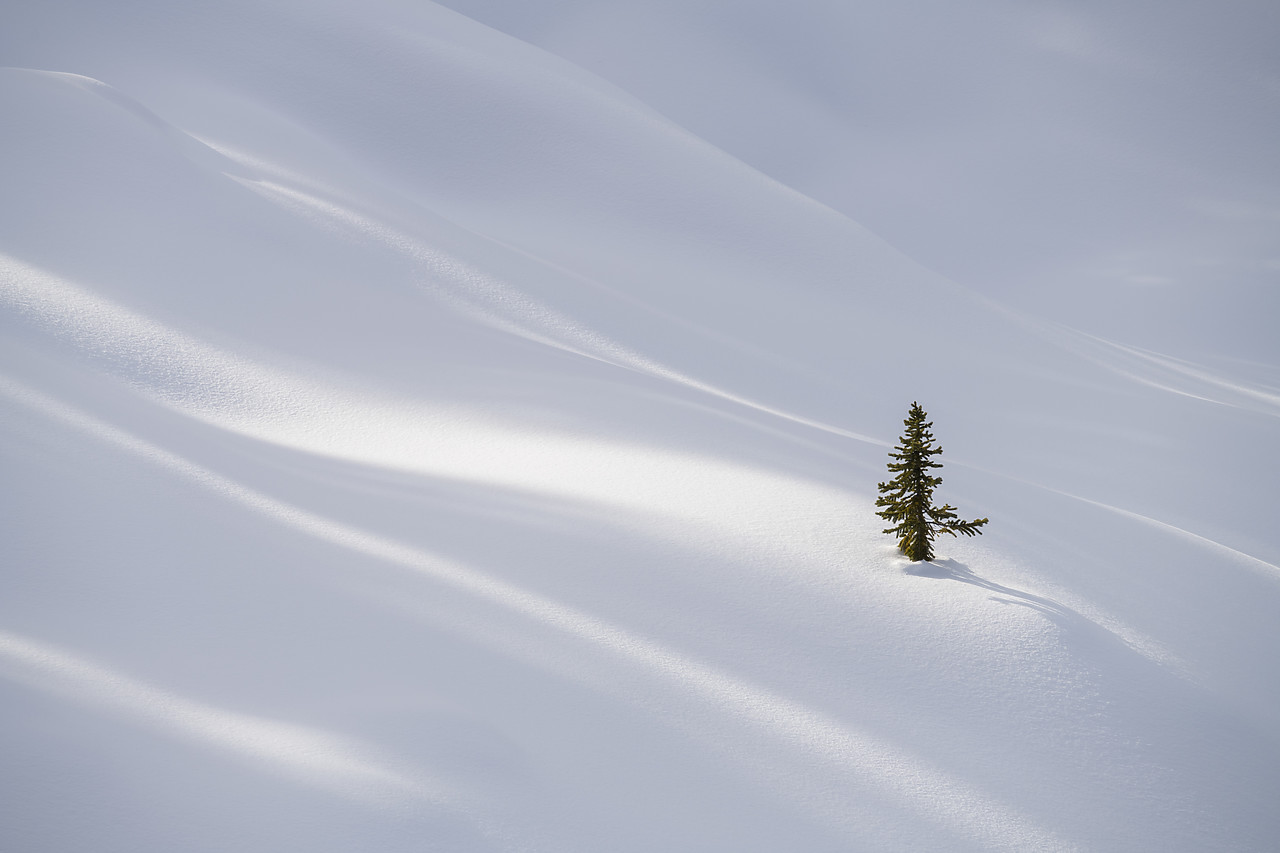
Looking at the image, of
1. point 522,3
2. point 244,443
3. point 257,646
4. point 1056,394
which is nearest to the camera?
point 257,646

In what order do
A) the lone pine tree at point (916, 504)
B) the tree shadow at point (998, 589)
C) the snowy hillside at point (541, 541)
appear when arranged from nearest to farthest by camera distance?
1. the snowy hillside at point (541, 541)
2. the tree shadow at point (998, 589)
3. the lone pine tree at point (916, 504)

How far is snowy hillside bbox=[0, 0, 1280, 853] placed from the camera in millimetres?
3754

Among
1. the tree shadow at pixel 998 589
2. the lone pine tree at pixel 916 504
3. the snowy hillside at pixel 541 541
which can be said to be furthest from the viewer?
the lone pine tree at pixel 916 504

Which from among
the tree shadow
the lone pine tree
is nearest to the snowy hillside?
the tree shadow

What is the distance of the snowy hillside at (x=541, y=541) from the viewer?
375 centimetres

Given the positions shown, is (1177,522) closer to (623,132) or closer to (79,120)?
(623,132)

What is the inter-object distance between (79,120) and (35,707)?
7.52m

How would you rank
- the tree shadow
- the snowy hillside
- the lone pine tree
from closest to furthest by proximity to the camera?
1. the snowy hillside
2. the tree shadow
3. the lone pine tree

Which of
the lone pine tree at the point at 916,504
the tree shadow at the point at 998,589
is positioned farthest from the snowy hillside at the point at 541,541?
the lone pine tree at the point at 916,504

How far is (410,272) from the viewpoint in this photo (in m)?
8.94

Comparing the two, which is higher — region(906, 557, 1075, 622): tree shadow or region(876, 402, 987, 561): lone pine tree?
region(876, 402, 987, 561): lone pine tree

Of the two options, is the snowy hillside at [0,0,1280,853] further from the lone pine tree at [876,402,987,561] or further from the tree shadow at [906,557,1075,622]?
the lone pine tree at [876,402,987,561]

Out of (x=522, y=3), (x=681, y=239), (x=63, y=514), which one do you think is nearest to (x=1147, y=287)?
(x=681, y=239)

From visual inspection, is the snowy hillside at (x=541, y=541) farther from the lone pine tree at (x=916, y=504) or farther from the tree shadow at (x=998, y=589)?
the lone pine tree at (x=916, y=504)
